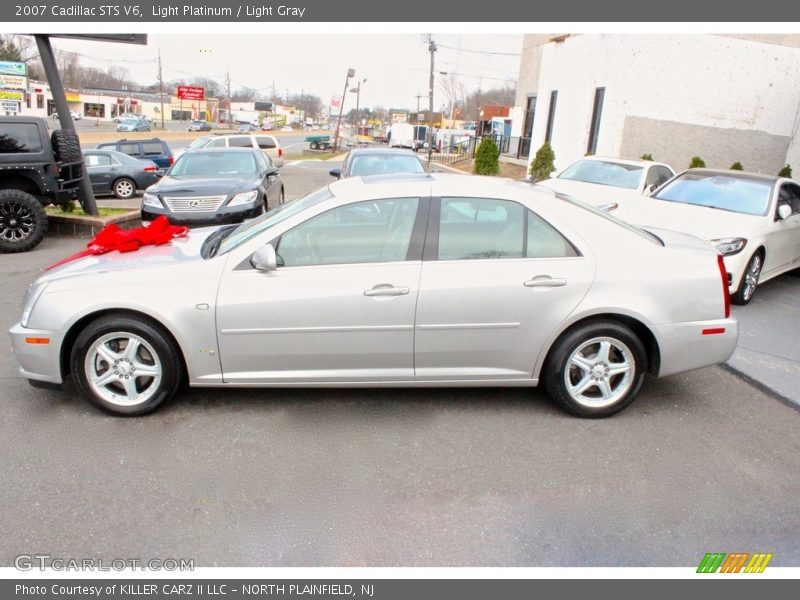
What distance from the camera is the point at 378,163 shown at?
1132 centimetres

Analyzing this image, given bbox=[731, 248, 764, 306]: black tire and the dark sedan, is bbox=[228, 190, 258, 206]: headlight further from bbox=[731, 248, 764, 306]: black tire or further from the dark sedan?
bbox=[731, 248, 764, 306]: black tire

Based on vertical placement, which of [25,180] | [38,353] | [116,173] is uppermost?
[25,180]

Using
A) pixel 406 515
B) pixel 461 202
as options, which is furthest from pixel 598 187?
pixel 406 515

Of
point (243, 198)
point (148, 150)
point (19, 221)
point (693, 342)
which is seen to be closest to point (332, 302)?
point (693, 342)

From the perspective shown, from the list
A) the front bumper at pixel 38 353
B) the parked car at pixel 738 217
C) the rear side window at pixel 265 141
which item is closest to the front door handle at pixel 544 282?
the front bumper at pixel 38 353

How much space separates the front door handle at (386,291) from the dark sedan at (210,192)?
20.1 feet

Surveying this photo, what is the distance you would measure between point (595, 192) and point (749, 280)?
3.30m

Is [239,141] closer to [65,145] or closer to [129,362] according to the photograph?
[65,145]

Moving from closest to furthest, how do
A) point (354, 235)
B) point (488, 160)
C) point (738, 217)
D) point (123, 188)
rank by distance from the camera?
point (354, 235)
point (738, 217)
point (123, 188)
point (488, 160)

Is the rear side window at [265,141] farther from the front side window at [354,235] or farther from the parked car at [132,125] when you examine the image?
the parked car at [132,125]

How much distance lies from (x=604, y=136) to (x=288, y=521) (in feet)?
55.1

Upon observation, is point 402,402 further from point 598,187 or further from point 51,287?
point 598,187

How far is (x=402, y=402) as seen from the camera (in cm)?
430
